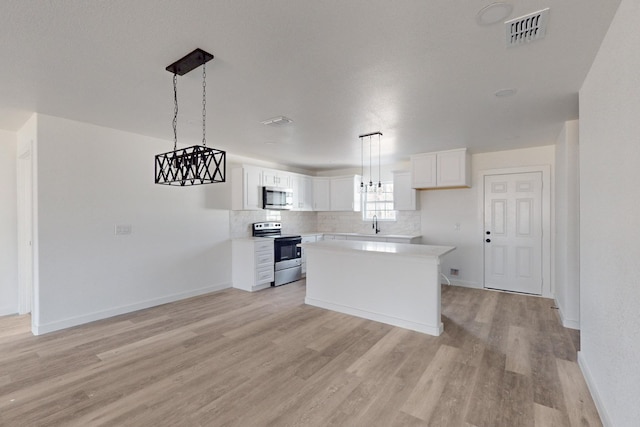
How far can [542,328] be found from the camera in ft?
11.5

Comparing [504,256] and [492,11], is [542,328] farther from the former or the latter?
[492,11]

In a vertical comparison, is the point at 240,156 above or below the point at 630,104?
above

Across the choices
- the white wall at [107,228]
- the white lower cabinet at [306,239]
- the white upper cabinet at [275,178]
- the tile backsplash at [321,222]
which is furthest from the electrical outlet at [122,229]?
the white lower cabinet at [306,239]

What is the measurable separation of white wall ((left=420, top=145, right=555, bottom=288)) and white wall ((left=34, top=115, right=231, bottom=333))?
4.22 meters

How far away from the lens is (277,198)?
593 centimetres

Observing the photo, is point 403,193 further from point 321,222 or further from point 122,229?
point 122,229

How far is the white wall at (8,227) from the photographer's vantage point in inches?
158

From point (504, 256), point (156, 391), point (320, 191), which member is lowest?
point (156, 391)

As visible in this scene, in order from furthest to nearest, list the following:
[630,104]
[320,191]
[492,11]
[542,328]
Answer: [320,191] < [542,328] < [492,11] < [630,104]

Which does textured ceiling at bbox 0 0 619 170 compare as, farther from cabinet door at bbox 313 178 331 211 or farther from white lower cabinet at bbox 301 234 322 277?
cabinet door at bbox 313 178 331 211

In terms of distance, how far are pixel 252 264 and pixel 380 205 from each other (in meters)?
3.10

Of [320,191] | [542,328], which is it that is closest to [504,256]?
[542,328]

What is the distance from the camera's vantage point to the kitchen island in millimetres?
3406

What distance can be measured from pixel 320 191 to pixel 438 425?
5557mm
